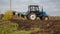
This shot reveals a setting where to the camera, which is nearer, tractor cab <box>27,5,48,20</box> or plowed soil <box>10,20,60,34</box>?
plowed soil <box>10,20,60,34</box>

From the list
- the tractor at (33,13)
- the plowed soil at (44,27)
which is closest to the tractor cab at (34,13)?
the tractor at (33,13)

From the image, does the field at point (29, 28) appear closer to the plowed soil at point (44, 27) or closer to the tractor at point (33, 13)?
the plowed soil at point (44, 27)

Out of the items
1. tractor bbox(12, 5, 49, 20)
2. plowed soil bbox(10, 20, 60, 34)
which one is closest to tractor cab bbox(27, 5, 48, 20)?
tractor bbox(12, 5, 49, 20)

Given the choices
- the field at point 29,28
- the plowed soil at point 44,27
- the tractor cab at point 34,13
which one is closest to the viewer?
the field at point 29,28

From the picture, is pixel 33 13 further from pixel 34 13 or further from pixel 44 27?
pixel 44 27

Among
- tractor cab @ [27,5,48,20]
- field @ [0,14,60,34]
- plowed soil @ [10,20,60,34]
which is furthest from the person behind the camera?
Result: tractor cab @ [27,5,48,20]

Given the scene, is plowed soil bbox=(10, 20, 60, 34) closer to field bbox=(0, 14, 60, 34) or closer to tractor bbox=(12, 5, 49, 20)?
field bbox=(0, 14, 60, 34)

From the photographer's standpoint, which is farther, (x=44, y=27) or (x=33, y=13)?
(x=33, y=13)

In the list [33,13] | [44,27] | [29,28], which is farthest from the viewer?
[33,13]

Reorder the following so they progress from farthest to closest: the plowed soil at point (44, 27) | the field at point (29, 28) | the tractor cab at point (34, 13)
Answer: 1. the tractor cab at point (34, 13)
2. the plowed soil at point (44, 27)
3. the field at point (29, 28)

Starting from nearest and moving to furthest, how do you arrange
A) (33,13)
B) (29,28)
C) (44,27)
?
(29,28) → (44,27) → (33,13)

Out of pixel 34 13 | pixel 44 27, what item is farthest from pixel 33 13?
pixel 44 27

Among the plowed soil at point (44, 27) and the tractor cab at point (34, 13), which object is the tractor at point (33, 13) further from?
the plowed soil at point (44, 27)

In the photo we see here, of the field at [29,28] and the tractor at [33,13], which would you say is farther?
the tractor at [33,13]
